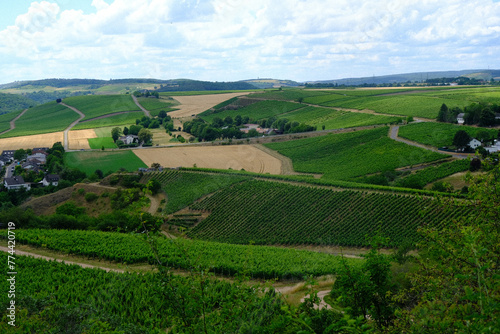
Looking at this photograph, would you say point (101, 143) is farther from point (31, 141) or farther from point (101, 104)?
point (101, 104)

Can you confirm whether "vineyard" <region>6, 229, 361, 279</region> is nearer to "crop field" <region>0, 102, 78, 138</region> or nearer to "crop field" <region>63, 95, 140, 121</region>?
"crop field" <region>0, 102, 78, 138</region>

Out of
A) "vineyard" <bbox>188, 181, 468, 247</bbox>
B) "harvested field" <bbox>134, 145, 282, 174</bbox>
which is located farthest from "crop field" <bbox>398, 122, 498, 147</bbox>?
"vineyard" <bbox>188, 181, 468, 247</bbox>

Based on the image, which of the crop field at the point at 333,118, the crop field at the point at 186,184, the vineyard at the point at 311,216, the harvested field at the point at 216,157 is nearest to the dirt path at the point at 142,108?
the crop field at the point at 333,118

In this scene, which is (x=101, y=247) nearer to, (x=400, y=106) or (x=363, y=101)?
(x=400, y=106)

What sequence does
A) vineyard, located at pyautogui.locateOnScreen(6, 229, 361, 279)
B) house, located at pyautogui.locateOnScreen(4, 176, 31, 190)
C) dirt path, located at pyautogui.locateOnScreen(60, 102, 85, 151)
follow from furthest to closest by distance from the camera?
dirt path, located at pyautogui.locateOnScreen(60, 102, 85, 151)
house, located at pyautogui.locateOnScreen(4, 176, 31, 190)
vineyard, located at pyautogui.locateOnScreen(6, 229, 361, 279)

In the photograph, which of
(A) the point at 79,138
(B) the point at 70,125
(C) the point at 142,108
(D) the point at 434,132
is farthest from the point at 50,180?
(C) the point at 142,108

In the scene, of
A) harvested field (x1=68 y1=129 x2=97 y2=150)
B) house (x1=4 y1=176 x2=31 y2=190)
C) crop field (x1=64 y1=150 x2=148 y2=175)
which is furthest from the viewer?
harvested field (x1=68 y1=129 x2=97 y2=150)

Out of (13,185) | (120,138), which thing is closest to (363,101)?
(120,138)
